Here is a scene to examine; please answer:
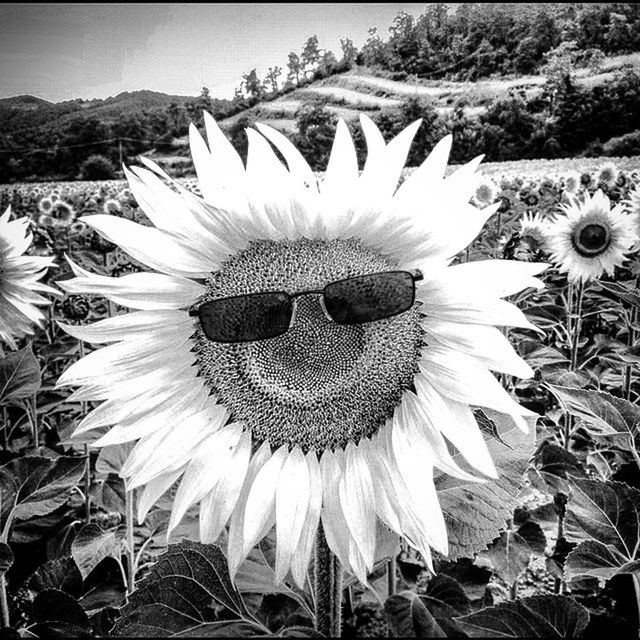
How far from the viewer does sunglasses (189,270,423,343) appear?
0.39m

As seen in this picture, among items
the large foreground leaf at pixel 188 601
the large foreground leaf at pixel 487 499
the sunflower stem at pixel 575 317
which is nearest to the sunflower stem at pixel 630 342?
the sunflower stem at pixel 575 317

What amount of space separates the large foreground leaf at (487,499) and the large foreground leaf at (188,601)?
0.19 meters

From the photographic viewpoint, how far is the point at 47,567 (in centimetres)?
75

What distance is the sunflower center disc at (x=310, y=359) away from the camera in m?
0.43

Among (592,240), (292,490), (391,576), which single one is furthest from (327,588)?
(592,240)

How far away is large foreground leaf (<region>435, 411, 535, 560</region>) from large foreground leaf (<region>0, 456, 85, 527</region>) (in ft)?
1.58

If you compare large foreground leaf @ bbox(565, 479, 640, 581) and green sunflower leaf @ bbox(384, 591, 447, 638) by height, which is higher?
large foreground leaf @ bbox(565, 479, 640, 581)

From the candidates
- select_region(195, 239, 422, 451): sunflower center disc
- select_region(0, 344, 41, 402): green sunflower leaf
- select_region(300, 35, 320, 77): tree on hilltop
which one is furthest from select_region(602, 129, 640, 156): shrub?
select_region(0, 344, 41, 402): green sunflower leaf

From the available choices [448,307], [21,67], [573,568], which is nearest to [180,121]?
[21,67]

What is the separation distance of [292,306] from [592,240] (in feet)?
3.93

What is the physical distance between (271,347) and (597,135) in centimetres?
124

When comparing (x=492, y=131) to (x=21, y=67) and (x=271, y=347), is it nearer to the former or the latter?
(x=21, y=67)

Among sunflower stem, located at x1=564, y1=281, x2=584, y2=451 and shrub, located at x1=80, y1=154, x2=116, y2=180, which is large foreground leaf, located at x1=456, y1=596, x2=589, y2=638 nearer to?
sunflower stem, located at x1=564, y1=281, x2=584, y2=451

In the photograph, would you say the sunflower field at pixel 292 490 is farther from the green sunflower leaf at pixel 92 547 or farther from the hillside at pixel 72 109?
the hillside at pixel 72 109
